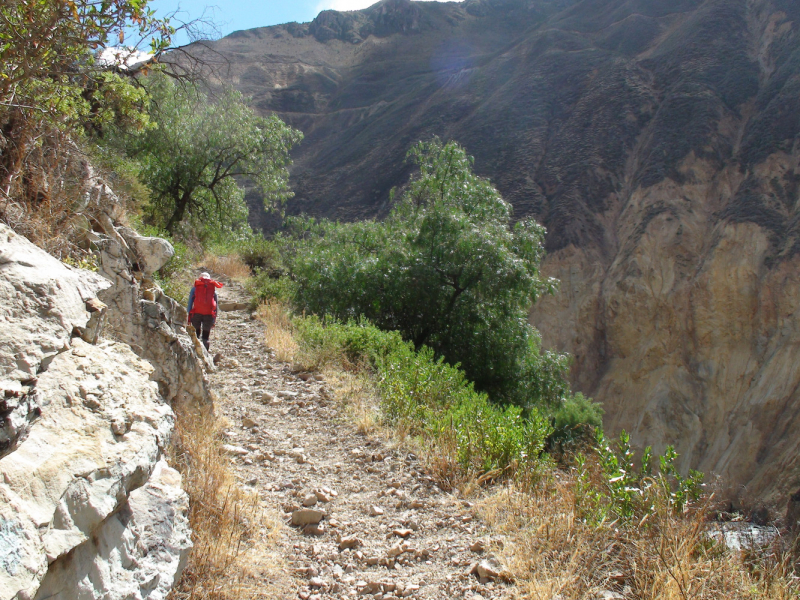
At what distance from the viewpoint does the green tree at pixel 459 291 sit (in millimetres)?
10133

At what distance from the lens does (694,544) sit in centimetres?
279

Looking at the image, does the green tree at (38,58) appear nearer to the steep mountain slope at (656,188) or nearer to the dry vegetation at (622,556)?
the dry vegetation at (622,556)

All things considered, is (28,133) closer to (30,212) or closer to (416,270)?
(30,212)

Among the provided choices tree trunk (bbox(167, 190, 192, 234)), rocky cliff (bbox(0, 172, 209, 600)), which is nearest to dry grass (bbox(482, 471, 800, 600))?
rocky cliff (bbox(0, 172, 209, 600))

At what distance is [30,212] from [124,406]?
1481 mm

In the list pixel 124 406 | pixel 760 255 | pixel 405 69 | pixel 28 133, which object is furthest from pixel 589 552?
pixel 405 69

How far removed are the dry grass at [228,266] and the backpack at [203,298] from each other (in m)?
7.33

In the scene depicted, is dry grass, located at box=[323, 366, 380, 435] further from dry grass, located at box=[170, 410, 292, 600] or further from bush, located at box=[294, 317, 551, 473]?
dry grass, located at box=[170, 410, 292, 600]

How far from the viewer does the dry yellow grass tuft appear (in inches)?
593

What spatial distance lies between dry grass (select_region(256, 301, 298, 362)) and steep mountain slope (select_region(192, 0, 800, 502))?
234 inches

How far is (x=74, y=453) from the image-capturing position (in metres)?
2.04

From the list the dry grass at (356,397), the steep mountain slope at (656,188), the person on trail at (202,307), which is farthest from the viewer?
the steep mountain slope at (656,188)

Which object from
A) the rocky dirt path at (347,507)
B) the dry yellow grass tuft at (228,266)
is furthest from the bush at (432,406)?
the dry yellow grass tuft at (228,266)

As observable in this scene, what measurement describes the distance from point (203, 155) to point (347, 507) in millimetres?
13970
